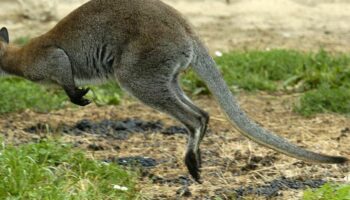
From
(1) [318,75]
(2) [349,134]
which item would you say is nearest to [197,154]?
(2) [349,134]

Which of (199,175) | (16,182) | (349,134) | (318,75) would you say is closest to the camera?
(16,182)

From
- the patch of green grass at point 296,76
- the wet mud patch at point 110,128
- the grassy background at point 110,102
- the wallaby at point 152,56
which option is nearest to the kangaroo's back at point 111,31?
the wallaby at point 152,56

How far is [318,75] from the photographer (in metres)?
10.1

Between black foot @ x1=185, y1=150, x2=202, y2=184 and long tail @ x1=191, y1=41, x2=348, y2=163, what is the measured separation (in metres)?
0.39

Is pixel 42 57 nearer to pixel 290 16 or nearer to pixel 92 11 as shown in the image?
pixel 92 11

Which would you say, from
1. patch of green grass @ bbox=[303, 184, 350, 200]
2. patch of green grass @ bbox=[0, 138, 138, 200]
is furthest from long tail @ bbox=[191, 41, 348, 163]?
patch of green grass @ bbox=[0, 138, 138, 200]

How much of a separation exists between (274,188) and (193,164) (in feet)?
2.04

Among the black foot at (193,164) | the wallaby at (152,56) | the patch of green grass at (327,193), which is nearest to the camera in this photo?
the patch of green grass at (327,193)

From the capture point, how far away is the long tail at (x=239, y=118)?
21.3ft

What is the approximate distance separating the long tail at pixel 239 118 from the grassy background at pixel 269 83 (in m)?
2.31

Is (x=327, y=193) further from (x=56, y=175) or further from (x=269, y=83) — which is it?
(x=269, y=83)

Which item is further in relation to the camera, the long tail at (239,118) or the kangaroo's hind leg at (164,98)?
the kangaroo's hind leg at (164,98)

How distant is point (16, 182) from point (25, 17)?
7.19 meters

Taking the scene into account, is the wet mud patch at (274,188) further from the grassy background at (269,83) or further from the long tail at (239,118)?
the grassy background at (269,83)
